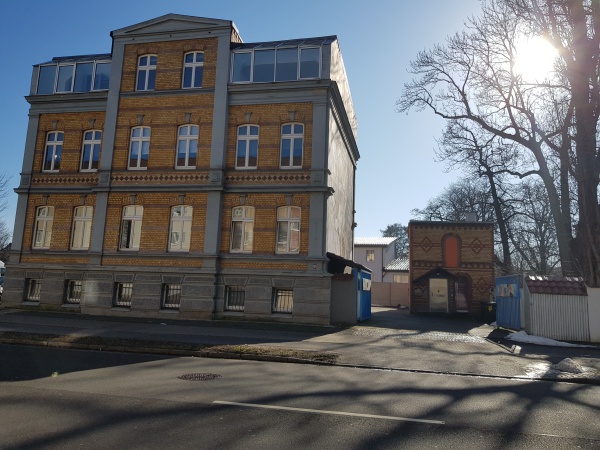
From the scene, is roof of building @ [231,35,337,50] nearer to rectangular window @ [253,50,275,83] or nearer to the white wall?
rectangular window @ [253,50,275,83]

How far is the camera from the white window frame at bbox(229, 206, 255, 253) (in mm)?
19984

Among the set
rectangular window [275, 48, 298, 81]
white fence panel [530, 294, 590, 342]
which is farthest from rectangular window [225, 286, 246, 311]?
white fence panel [530, 294, 590, 342]

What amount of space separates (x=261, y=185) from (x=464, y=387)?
13183mm

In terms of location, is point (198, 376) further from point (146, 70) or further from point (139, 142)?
point (146, 70)

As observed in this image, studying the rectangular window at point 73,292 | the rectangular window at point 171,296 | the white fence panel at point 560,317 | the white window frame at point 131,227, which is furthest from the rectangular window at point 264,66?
the white fence panel at point 560,317

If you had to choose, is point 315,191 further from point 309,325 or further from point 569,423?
point 569,423

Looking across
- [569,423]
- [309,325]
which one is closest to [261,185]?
[309,325]

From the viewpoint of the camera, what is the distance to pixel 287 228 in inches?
780

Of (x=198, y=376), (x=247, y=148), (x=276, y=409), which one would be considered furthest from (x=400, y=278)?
(x=276, y=409)

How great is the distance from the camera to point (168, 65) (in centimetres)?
2166

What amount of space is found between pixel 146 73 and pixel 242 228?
9.09 meters

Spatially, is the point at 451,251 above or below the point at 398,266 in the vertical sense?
below

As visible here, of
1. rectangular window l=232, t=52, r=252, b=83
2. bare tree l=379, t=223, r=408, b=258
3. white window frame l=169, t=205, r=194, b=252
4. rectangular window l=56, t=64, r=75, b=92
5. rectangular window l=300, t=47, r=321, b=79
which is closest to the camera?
white window frame l=169, t=205, r=194, b=252

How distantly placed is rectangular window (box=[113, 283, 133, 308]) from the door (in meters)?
20.8
